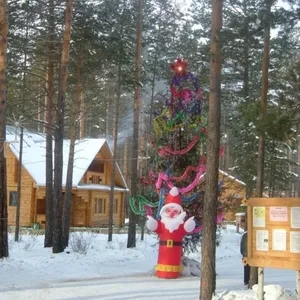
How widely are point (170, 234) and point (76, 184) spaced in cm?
2173

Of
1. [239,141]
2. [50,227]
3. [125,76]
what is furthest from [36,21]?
[239,141]

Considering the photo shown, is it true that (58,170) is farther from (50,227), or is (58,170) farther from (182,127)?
(182,127)

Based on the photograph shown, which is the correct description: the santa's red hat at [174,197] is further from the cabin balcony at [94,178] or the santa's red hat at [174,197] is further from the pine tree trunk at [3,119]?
the cabin balcony at [94,178]

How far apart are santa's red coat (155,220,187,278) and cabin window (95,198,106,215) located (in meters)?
24.4

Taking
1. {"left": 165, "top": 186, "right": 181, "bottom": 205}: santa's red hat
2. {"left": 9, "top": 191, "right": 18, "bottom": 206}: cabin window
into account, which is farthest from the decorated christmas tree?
{"left": 9, "top": 191, "right": 18, "bottom": 206}: cabin window

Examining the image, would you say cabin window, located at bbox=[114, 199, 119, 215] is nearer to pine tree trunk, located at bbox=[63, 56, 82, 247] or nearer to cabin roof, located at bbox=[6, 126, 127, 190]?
cabin roof, located at bbox=[6, 126, 127, 190]

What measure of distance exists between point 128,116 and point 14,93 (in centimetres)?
2618

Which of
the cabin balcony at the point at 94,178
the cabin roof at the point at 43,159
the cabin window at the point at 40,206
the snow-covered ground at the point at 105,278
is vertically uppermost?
the cabin roof at the point at 43,159

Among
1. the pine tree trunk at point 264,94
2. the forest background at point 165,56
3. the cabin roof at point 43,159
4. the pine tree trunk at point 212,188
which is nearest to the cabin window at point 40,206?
the cabin roof at point 43,159

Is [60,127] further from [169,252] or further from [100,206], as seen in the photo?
[100,206]

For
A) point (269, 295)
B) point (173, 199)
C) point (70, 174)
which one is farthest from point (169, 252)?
point (70, 174)

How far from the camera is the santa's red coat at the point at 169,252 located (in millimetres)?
14766

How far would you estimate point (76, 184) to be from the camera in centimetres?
3591

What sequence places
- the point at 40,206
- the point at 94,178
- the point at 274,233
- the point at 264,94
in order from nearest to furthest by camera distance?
1. the point at 274,233
2. the point at 264,94
3. the point at 40,206
4. the point at 94,178
